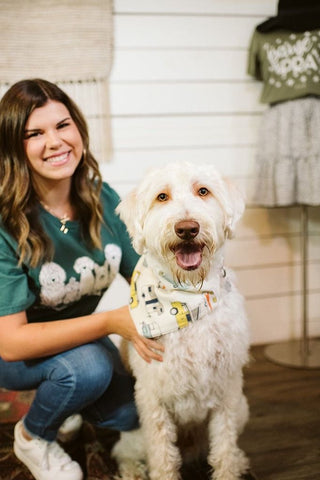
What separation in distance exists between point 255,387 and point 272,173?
114 centimetres

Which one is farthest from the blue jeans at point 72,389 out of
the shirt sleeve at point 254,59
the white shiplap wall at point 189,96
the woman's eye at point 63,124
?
the shirt sleeve at point 254,59

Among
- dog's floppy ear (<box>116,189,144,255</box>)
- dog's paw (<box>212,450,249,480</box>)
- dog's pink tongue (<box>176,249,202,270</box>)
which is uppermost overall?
dog's floppy ear (<box>116,189,144,255</box>)

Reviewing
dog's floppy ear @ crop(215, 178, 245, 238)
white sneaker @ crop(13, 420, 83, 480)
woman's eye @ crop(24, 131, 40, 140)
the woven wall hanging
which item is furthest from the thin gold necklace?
the woven wall hanging

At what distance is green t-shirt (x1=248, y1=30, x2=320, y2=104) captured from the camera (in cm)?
217

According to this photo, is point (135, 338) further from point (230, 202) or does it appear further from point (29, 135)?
point (29, 135)

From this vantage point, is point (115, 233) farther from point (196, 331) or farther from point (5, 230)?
point (196, 331)

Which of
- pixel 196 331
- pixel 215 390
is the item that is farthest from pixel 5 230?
pixel 215 390

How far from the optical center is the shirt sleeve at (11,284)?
1289 mm

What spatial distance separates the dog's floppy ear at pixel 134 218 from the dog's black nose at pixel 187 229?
18 cm

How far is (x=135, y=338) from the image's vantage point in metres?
1.24

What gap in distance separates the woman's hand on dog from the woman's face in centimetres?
51

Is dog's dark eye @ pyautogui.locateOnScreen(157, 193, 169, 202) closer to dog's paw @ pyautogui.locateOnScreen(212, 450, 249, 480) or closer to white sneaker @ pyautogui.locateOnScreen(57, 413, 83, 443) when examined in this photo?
dog's paw @ pyautogui.locateOnScreen(212, 450, 249, 480)

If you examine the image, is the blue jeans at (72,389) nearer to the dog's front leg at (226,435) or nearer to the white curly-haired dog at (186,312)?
the white curly-haired dog at (186,312)

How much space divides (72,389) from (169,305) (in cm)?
45
